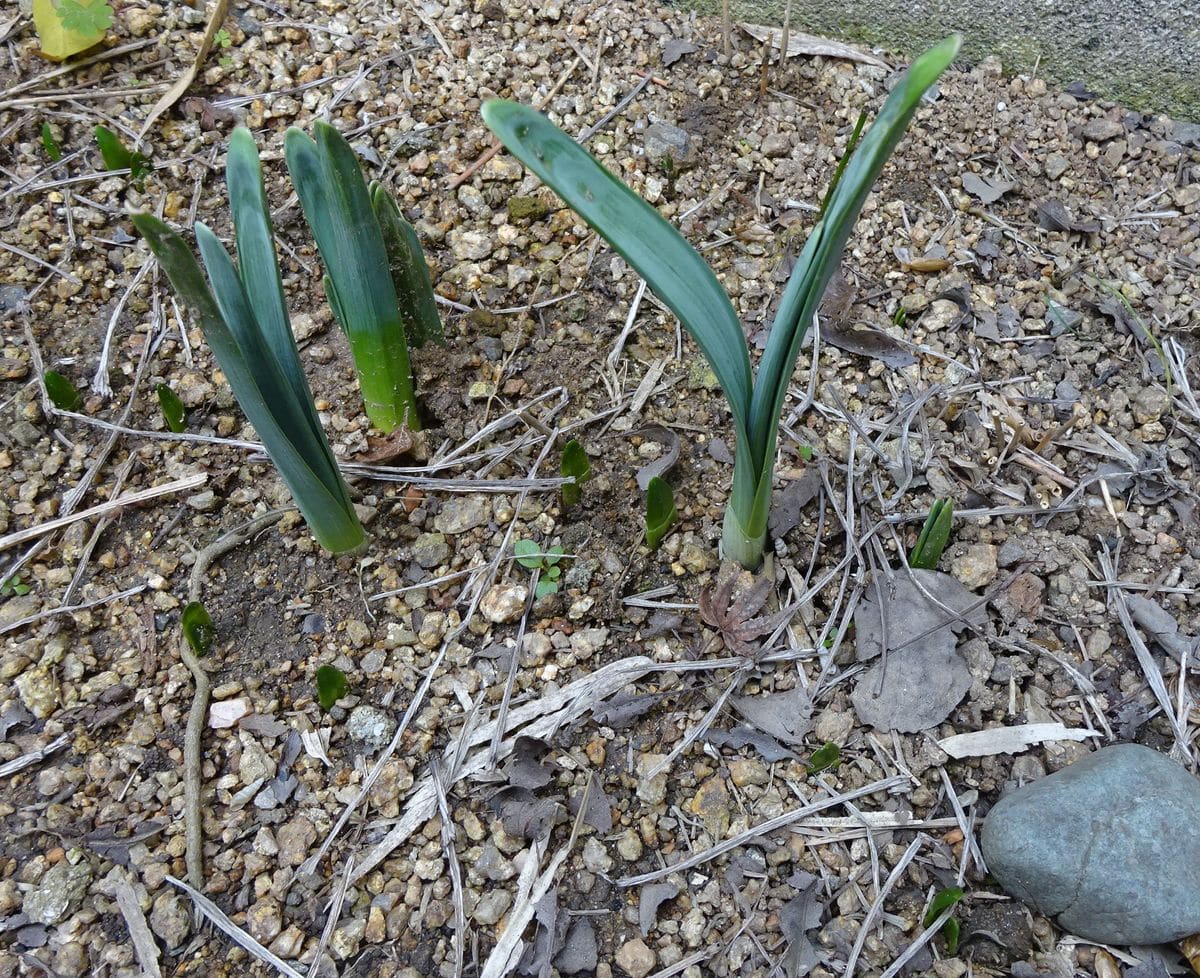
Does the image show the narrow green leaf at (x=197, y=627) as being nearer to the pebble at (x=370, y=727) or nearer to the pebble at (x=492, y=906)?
the pebble at (x=370, y=727)

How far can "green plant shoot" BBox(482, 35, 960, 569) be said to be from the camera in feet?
3.11

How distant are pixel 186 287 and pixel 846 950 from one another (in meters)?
1.24

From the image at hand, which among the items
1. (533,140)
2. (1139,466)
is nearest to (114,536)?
(533,140)

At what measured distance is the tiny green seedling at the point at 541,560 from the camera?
5.29ft

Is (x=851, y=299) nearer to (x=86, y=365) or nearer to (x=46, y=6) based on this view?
(x=86, y=365)

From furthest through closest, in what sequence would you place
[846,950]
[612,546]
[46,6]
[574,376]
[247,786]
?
[46,6] < [574,376] < [612,546] < [247,786] < [846,950]

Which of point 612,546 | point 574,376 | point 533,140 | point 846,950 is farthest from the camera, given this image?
point 574,376

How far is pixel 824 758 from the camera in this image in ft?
4.61

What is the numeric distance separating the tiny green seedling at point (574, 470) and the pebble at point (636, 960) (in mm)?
734

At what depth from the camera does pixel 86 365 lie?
1.86m

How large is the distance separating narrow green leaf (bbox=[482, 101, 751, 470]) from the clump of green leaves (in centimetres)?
144

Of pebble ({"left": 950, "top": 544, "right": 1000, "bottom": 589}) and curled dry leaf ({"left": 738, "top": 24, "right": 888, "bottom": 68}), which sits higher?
curled dry leaf ({"left": 738, "top": 24, "right": 888, "bottom": 68})

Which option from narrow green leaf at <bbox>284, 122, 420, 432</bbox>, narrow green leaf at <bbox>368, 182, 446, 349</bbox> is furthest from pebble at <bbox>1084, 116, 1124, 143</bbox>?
narrow green leaf at <bbox>284, 122, 420, 432</bbox>

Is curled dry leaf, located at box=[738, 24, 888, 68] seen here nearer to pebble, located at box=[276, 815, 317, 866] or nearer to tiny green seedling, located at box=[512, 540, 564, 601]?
tiny green seedling, located at box=[512, 540, 564, 601]
